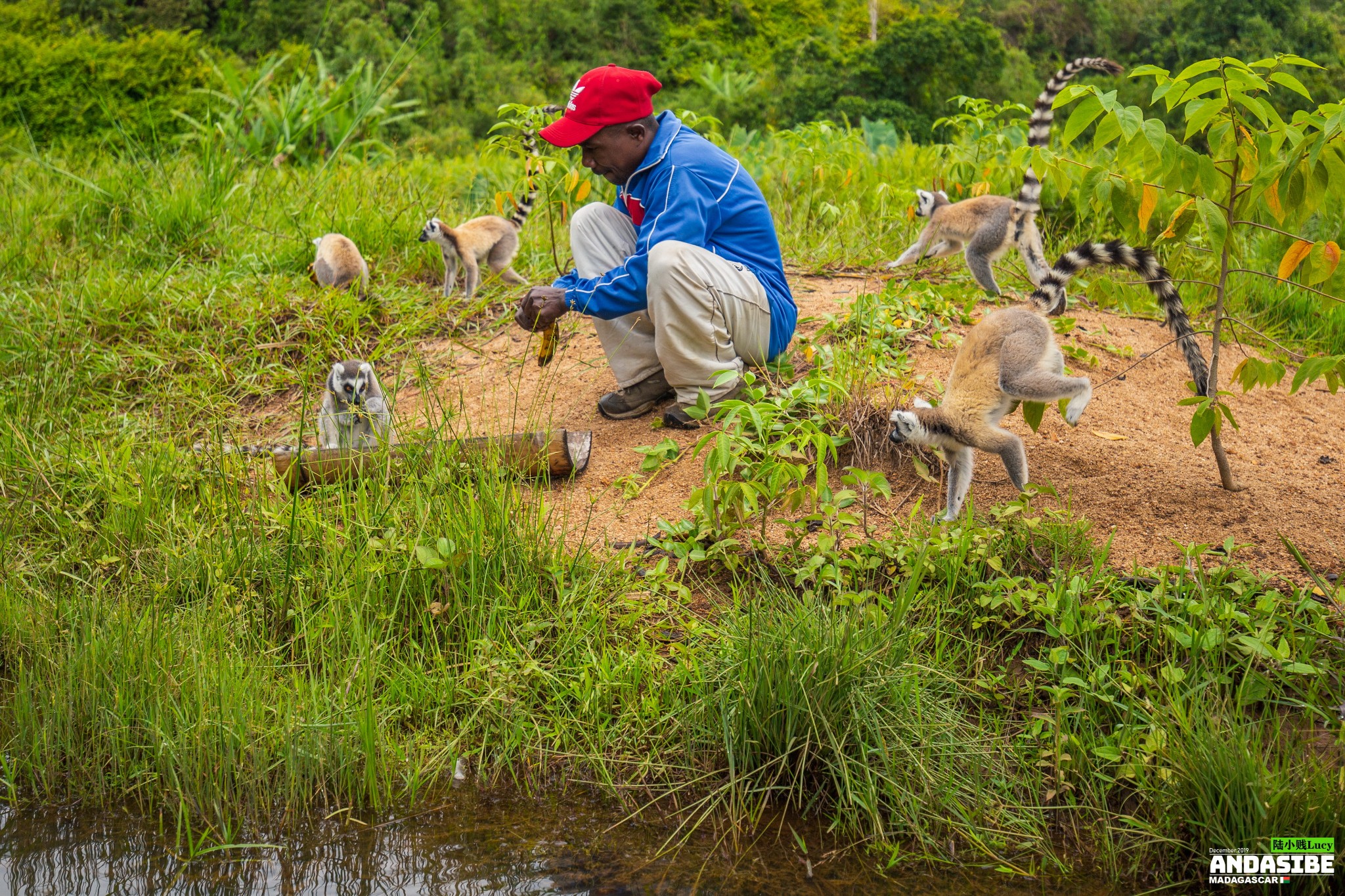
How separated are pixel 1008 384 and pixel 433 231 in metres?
3.73

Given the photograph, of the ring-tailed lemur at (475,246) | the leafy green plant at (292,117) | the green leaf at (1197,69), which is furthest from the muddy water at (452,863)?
the leafy green plant at (292,117)

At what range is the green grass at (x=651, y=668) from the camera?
99.6 inches

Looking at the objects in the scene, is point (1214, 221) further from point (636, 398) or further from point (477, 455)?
point (477, 455)

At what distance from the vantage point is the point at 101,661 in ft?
9.44

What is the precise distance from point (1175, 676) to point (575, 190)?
3761mm

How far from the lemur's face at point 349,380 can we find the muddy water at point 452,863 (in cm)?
207

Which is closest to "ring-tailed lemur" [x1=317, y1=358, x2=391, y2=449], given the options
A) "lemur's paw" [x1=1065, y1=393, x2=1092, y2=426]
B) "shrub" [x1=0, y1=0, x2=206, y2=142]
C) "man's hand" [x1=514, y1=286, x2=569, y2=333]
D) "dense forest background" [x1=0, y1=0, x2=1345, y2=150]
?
"man's hand" [x1=514, y1=286, x2=569, y2=333]

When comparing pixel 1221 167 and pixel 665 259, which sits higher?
pixel 1221 167

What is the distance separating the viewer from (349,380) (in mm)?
4363

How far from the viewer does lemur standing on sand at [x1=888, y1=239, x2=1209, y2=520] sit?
3.40m

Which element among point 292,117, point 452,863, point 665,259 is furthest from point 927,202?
point 292,117

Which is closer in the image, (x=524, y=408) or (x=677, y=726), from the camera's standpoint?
(x=677, y=726)

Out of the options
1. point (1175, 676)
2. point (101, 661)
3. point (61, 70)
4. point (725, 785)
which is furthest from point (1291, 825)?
point (61, 70)

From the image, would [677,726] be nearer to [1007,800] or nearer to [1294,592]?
[1007,800]
